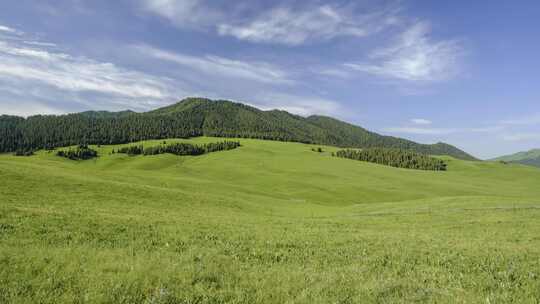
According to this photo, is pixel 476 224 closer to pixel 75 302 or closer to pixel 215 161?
pixel 75 302

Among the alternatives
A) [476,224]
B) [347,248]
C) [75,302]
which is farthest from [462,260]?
[476,224]

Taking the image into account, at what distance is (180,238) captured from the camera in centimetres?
1452

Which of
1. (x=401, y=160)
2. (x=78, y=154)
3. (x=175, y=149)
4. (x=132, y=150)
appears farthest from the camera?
(x=132, y=150)

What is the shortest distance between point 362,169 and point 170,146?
108 metres

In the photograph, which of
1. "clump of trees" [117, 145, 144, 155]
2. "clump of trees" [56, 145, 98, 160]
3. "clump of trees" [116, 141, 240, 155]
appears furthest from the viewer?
"clump of trees" [117, 145, 144, 155]

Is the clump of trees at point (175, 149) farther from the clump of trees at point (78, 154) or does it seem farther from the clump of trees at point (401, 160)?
the clump of trees at point (401, 160)

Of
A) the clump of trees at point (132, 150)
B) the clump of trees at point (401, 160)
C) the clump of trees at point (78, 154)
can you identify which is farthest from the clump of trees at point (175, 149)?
the clump of trees at point (401, 160)

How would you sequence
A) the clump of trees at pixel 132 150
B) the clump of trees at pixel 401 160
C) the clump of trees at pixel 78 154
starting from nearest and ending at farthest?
the clump of trees at pixel 401 160, the clump of trees at pixel 78 154, the clump of trees at pixel 132 150

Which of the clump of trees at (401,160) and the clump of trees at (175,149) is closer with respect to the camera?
the clump of trees at (401,160)

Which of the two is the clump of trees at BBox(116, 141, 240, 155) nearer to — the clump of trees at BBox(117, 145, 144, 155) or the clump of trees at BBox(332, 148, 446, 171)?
the clump of trees at BBox(117, 145, 144, 155)

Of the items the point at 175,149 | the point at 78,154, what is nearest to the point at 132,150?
the point at 175,149

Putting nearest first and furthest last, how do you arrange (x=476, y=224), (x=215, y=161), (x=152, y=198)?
(x=476, y=224) → (x=152, y=198) → (x=215, y=161)

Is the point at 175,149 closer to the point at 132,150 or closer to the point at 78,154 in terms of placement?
the point at 132,150

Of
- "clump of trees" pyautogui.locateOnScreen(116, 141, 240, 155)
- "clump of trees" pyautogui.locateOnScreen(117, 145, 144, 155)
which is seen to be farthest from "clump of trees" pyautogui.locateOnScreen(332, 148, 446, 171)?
"clump of trees" pyautogui.locateOnScreen(117, 145, 144, 155)
